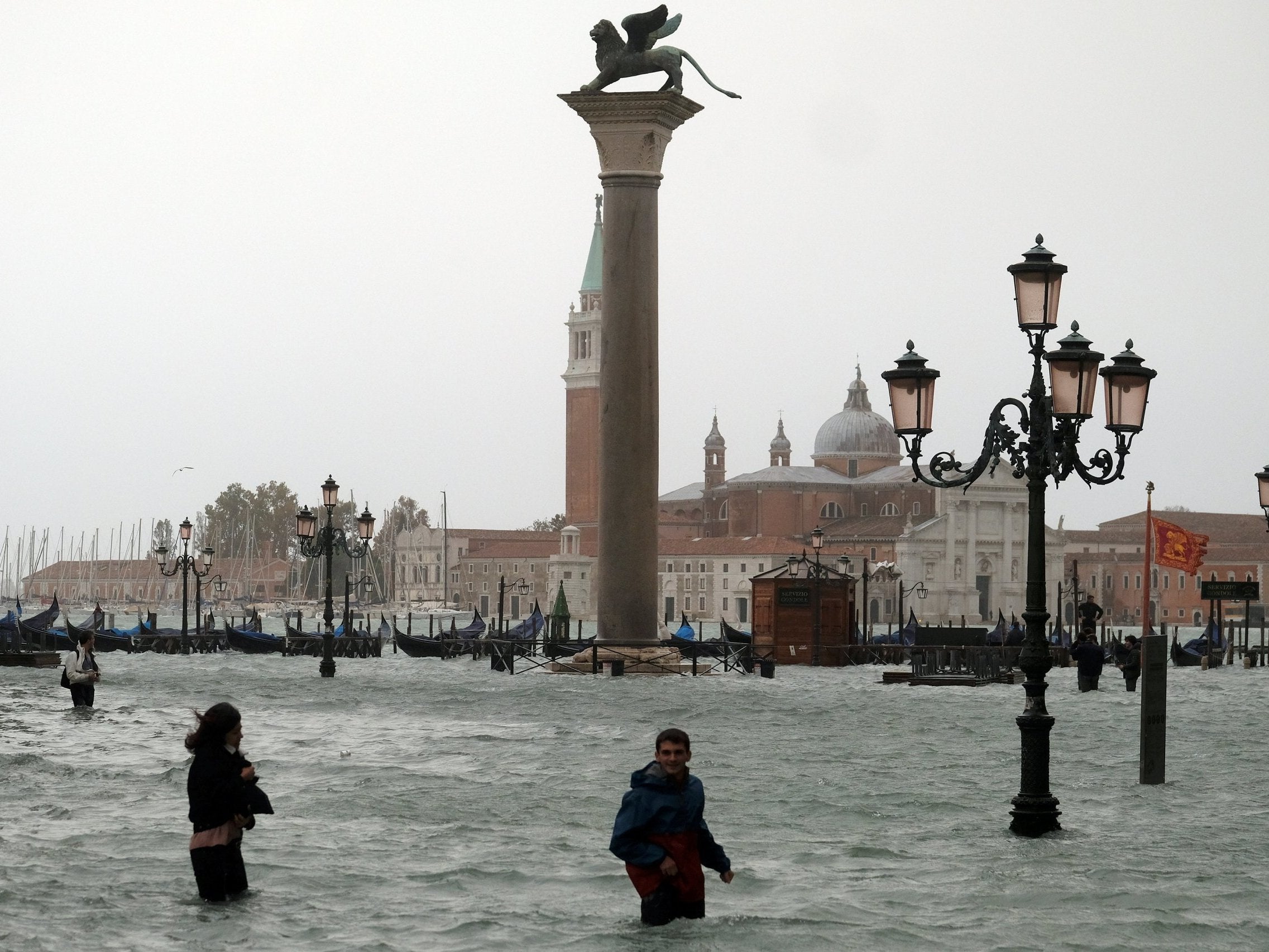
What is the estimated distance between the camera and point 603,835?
10.8 meters

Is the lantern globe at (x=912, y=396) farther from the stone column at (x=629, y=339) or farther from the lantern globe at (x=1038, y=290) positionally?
the stone column at (x=629, y=339)

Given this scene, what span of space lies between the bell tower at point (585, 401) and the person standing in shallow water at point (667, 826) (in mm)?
81135

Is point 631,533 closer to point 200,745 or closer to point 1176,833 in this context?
point 1176,833

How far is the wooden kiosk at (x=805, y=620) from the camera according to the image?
37.1 meters

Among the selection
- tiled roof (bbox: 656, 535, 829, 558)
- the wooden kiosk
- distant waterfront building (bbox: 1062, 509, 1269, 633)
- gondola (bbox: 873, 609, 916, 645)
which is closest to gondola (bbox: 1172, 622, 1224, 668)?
gondola (bbox: 873, 609, 916, 645)

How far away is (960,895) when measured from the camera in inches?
344

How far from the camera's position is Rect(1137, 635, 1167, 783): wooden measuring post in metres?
13.1

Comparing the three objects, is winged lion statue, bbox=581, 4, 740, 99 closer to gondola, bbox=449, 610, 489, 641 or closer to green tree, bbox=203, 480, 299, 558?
gondola, bbox=449, 610, 489, 641

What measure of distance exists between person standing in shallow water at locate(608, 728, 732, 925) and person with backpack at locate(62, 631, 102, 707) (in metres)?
14.1

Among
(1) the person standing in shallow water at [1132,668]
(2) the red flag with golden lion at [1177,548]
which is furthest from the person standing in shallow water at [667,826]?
(2) the red flag with golden lion at [1177,548]

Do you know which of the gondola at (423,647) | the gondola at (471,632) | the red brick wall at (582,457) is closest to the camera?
the gondola at (423,647)

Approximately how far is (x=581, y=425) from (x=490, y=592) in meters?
30.3

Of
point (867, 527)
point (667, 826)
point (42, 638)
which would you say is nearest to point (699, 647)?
point (42, 638)

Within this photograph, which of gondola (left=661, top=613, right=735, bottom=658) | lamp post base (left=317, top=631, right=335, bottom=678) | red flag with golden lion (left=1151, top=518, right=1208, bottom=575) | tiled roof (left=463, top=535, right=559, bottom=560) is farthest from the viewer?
tiled roof (left=463, top=535, right=559, bottom=560)
